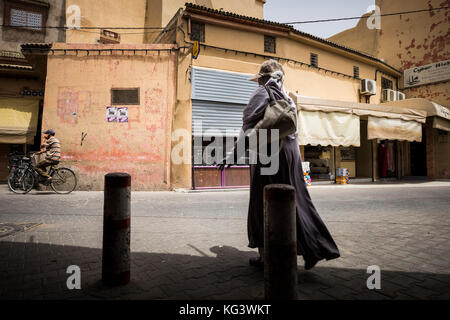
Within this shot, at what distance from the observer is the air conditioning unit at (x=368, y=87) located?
1534cm

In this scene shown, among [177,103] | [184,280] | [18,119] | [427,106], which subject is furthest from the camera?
[427,106]

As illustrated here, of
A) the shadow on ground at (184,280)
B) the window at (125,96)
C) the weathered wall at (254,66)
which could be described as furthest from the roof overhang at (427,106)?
Answer: the shadow on ground at (184,280)

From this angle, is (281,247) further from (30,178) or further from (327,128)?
(327,128)

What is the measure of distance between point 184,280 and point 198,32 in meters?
11.1

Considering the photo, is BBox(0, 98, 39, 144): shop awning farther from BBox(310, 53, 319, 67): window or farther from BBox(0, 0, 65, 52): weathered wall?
BBox(310, 53, 319, 67): window

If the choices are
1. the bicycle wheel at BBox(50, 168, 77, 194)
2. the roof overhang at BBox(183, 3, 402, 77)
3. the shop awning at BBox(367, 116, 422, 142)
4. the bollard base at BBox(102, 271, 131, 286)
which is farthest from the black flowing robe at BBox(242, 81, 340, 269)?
the shop awning at BBox(367, 116, 422, 142)

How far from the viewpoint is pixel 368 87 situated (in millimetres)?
15414

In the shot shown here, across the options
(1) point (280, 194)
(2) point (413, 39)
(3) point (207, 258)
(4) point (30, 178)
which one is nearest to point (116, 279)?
(3) point (207, 258)

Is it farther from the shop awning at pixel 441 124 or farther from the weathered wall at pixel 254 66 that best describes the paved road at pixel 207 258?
the shop awning at pixel 441 124

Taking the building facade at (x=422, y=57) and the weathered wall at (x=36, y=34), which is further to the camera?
the building facade at (x=422, y=57)

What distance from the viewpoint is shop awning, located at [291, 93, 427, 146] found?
11.2 m

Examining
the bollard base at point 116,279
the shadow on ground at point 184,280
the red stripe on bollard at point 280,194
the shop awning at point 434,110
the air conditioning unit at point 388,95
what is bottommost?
the shadow on ground at point 184,280

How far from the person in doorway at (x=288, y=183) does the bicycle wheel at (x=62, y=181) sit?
26.1 ft

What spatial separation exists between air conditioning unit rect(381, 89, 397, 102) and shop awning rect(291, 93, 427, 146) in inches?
136
